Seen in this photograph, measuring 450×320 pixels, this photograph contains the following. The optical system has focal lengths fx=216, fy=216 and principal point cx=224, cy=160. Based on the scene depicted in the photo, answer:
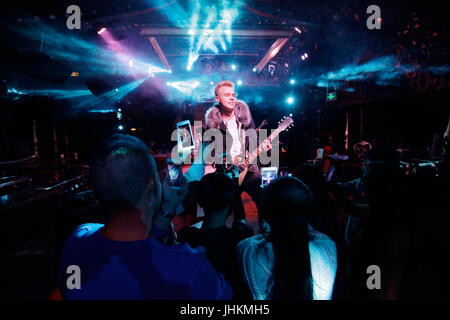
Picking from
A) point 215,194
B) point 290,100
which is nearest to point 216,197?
point 215,194

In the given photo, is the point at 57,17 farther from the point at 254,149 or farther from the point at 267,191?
the point at 267,191

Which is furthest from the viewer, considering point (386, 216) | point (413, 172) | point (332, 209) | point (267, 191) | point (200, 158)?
point (200, 158)

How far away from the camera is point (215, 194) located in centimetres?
161

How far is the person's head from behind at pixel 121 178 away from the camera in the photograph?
3.42 feet

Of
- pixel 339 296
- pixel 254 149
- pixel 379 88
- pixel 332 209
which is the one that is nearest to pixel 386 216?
pixel 332 209

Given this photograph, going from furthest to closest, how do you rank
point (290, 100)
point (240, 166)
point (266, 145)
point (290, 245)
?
1. point (290, 100)
2. point (266, 145)
3. point (240, 166)
4. point (290, 245)

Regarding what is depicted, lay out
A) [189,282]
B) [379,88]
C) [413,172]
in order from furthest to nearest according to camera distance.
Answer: [379,88] → [413,172] → [189,282]

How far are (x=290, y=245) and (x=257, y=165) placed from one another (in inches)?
102

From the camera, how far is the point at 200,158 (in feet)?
13.5

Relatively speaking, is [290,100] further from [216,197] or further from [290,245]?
[290,245]

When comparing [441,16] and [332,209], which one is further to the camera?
[441,16]

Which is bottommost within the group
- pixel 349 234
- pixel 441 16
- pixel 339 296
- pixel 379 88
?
pixel 339 296

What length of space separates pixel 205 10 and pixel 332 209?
3.67 metres

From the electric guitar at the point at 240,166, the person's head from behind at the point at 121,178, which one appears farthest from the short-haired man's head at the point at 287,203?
the electric guitar at the point at 240,166
